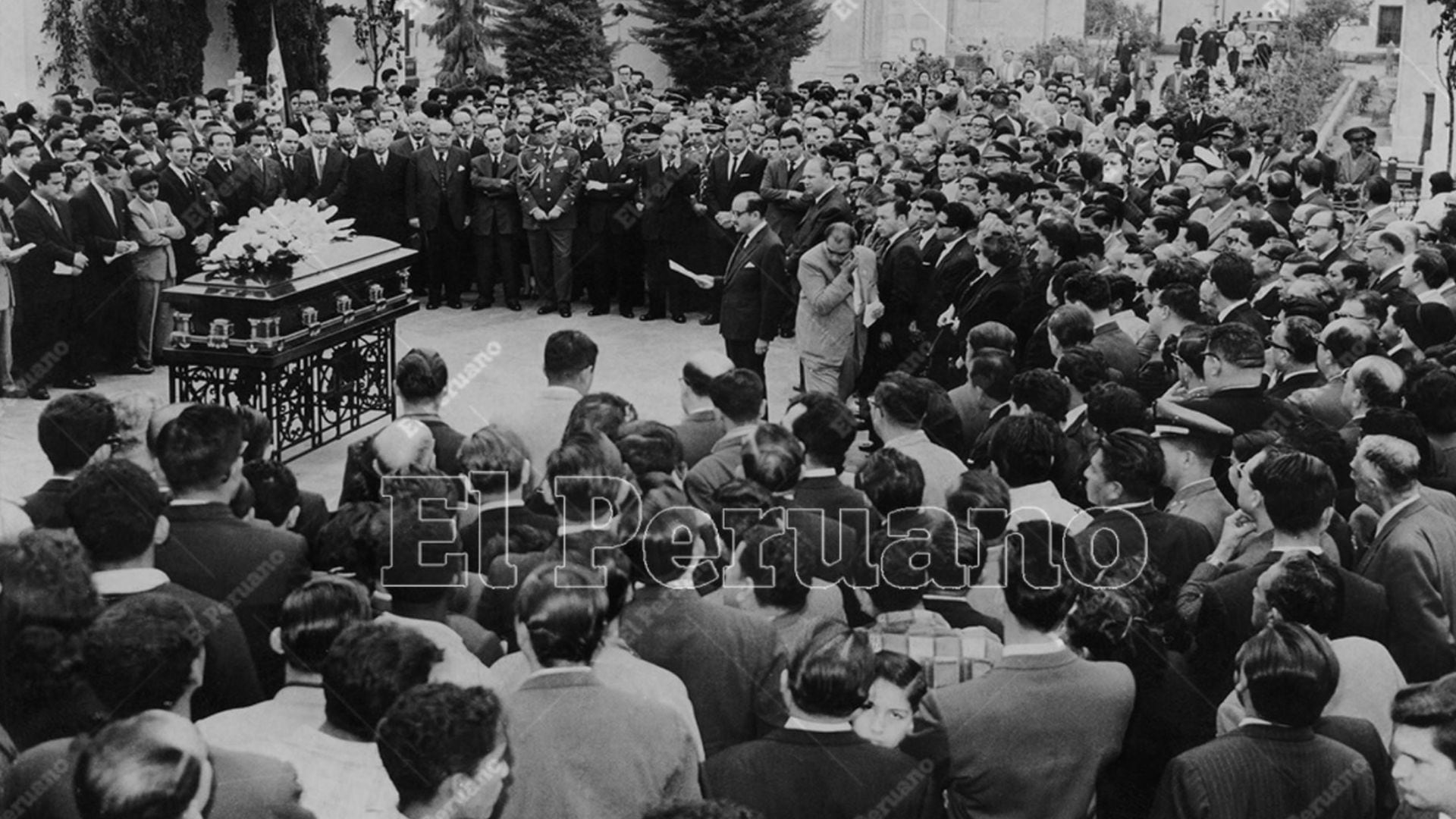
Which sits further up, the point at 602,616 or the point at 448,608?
the point at 602,616

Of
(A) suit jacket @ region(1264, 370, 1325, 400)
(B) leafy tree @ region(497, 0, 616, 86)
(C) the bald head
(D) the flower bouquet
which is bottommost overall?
(A) suit jacket @ region(1264, 370, 1325, 400)

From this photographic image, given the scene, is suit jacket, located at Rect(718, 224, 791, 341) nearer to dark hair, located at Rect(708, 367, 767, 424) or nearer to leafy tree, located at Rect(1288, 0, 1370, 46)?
dark hair, located at Rect(708, 367, 767, 424)

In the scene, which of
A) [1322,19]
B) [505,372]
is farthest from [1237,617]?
[1322,19]

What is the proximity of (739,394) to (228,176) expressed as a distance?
8253mm

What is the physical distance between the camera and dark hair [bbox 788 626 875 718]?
12.1ft

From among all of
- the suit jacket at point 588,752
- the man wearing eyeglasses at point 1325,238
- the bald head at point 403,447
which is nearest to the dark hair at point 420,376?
the bald head at point 403,447

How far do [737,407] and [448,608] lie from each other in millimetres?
1735

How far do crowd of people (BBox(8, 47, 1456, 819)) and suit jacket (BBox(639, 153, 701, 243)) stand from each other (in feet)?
15.5

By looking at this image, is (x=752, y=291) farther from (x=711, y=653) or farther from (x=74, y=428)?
(x=711, y=653)

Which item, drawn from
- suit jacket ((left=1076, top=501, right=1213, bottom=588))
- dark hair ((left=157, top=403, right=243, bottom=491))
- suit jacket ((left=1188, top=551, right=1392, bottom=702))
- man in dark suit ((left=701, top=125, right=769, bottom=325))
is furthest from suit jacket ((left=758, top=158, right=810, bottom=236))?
suit jacket ((left=1188, top=551, right=1392, bottom=702))

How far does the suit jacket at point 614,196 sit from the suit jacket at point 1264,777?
1092 cm

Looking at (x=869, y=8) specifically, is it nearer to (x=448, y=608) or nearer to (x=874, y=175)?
(x=874, y=175)

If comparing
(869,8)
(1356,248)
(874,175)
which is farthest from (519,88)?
(1356,248)

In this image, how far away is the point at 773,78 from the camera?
1098 inches
